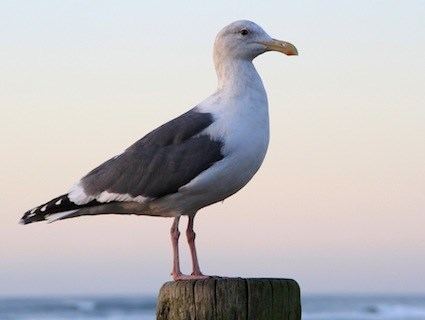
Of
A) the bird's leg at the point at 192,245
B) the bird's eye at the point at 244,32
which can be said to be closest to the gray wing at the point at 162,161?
A: the bird's leg at the point at 192,245

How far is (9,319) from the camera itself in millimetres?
41656

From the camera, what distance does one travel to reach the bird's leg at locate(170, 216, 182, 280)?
7957 mm

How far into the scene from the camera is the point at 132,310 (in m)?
47.2

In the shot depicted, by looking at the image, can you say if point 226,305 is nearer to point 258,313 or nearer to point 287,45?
point 258,313

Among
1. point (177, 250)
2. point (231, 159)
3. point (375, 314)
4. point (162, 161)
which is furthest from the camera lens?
point (375, 314)

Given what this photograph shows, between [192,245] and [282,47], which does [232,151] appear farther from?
[282,47]

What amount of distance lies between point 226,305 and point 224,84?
2554mm

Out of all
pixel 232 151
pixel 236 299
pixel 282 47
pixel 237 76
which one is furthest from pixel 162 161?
pixel 236 299

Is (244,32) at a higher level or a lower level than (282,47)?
higher

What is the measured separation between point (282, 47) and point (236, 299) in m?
2.75

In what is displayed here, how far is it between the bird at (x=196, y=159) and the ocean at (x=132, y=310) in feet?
106

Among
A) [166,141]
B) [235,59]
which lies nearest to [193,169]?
[166,141]

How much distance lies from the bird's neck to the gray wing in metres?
0.32

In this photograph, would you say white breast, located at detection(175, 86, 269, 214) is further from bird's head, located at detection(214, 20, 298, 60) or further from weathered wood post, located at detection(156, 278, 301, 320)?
weathered wood post, located at detection(156, 278, 301, 320)
